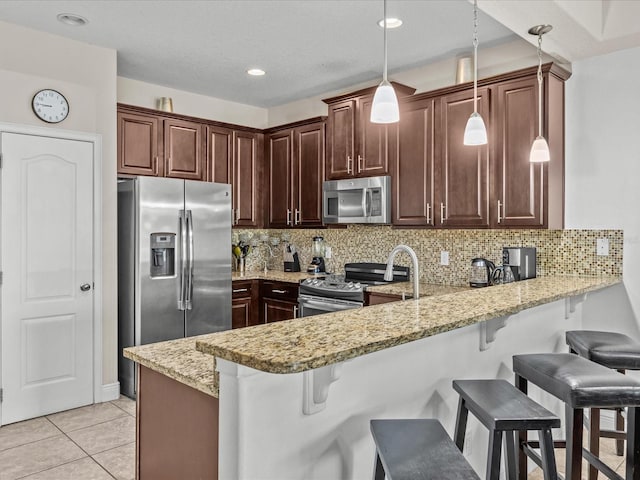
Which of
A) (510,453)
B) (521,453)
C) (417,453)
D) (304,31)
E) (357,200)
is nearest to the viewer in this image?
(417,453)

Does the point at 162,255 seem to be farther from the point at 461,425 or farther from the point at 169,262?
the point at 461,425

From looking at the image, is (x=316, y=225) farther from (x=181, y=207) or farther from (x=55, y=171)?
(x=55, y=171)

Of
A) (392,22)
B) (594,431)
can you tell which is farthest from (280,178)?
(594,431)

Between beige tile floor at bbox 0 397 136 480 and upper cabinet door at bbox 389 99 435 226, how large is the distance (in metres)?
2.55

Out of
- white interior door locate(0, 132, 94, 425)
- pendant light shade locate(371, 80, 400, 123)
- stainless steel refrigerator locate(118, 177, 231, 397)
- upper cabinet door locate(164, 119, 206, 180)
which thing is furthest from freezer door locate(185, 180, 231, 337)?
pendant light shade locate(371, 80, 400, 123)

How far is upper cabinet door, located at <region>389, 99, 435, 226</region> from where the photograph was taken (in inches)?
151

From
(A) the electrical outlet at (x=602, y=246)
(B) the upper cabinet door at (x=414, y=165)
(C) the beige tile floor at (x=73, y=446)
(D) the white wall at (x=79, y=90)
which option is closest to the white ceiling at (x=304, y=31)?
(D) the white wall at (x=79, y=90)

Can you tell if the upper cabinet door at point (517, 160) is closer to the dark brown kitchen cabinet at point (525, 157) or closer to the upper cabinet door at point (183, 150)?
the dark brown kitchen cabinet at point (525, 157)

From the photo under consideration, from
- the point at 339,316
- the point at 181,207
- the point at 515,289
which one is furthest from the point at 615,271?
the point at 181,207

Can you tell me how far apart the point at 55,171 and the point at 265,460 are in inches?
118

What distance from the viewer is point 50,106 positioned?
3525 mm

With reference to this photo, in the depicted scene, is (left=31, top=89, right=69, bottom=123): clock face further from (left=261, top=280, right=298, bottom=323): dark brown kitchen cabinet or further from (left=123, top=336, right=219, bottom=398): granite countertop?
(left=123, top=336, right=219, bottom=398): granite countertop

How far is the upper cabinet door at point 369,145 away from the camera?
4.11 metres

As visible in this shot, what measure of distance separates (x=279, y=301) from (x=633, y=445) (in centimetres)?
321
